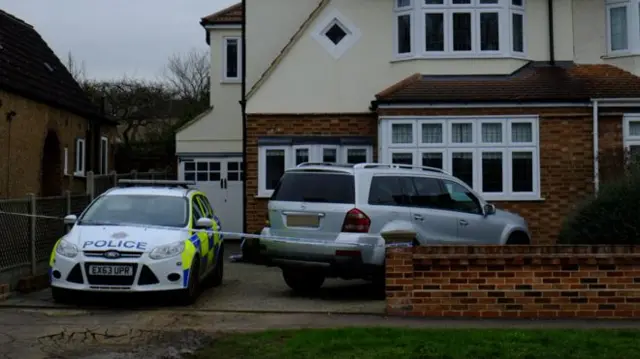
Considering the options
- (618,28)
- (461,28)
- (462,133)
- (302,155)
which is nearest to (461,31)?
(461,28)

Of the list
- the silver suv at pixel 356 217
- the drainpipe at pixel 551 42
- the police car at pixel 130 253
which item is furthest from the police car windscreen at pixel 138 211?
the drainpipe at pixel 551 42

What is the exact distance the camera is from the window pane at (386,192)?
10.5m

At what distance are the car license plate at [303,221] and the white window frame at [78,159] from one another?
16146 mm

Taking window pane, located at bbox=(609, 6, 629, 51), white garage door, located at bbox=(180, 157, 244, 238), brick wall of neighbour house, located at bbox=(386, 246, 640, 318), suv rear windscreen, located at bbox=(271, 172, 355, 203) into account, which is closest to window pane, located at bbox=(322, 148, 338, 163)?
white garage door, located at bbox=(180, 157, 244, 238)

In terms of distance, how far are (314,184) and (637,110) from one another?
8.76 m

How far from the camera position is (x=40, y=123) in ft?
68.3

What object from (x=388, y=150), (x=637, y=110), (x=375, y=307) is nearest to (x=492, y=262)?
(x=375, y=307)

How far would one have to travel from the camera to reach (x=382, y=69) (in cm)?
1695

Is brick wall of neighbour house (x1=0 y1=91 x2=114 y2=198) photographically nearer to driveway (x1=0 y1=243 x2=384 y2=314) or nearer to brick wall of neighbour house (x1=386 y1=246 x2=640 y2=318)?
driveway (x1=0 y1=243 x2=384 y2=314)

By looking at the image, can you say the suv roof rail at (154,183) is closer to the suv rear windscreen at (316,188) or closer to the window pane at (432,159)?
the suv rear windscreen at (316,188)

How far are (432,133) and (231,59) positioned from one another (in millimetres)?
9053

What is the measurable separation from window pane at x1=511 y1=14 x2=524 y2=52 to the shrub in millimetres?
7310

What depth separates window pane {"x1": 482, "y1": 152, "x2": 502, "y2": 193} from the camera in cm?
1577

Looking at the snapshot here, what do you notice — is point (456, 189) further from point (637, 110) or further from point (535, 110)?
point (637, 110)
